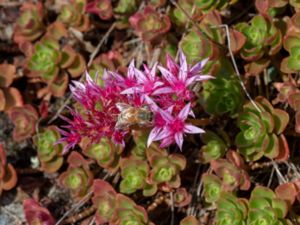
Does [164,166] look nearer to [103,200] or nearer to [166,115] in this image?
[103,200]

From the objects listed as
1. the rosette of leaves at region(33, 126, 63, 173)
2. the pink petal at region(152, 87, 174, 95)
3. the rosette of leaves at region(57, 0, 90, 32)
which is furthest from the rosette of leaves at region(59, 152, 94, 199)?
the pink petal at region(152, 87, 174, 95)

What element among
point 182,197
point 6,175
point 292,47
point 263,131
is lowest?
point 182,197

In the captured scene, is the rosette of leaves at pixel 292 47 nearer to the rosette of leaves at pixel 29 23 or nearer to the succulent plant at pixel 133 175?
the succulent plant at pixel 133 175

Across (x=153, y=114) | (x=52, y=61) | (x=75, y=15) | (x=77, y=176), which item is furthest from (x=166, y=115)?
(x=75, y=15)

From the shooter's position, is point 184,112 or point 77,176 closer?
point 184,112

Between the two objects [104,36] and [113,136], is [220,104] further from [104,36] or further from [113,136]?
[104,36]

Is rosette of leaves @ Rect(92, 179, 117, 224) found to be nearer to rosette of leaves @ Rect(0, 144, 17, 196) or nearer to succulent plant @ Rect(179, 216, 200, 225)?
succulent plant @ Rect(179, 216, 200, 225)

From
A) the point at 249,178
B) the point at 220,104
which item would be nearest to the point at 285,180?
the point at 249,178
